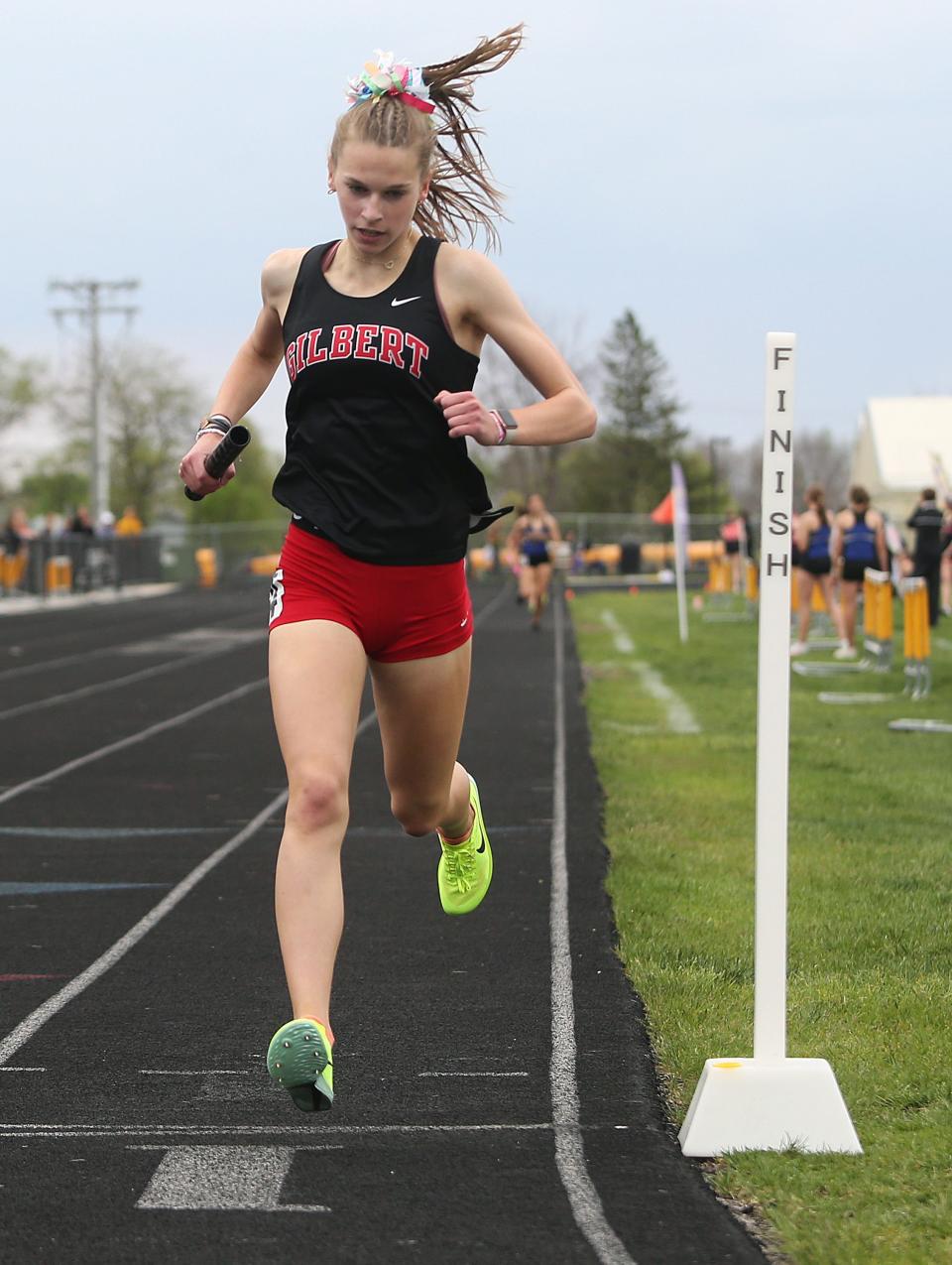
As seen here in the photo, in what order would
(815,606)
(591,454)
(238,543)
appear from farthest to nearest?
1. (591,454)
2. (238,543)
3. (815,606)

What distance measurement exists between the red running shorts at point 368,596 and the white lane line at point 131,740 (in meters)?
6.40

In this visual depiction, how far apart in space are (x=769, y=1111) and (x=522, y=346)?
1788mm

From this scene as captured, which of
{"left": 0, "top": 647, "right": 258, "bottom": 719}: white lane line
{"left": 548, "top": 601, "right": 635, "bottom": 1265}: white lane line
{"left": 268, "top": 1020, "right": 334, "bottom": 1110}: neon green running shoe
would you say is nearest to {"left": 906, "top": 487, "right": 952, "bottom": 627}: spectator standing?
{"left": 0, "top": 647, "right": 258, "bottom": 719}: white lane line

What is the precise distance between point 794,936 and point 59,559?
1374 inches

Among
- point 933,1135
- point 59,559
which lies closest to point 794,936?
point 933,1135

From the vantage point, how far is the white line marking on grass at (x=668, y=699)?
14016 millimetres

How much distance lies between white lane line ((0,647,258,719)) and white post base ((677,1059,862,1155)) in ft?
38.7

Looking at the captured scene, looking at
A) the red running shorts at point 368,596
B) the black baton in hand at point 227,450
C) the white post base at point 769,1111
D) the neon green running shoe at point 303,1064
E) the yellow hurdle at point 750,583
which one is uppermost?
the black baton in hand at point 227,450

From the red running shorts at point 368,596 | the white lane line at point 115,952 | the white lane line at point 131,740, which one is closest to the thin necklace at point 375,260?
the red running shorts at point 368,596

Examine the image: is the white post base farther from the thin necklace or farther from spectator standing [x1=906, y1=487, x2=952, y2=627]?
spectator standing [x1=906, y1=487, x2=952, y2=627]

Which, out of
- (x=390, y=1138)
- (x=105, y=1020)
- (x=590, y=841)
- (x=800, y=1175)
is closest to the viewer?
(x=800, y=1175)

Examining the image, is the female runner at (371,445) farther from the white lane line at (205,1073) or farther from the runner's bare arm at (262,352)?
the white lane line at (205,1073)

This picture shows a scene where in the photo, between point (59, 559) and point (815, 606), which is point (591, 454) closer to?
point (59, 559)

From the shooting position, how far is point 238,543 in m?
57.2
